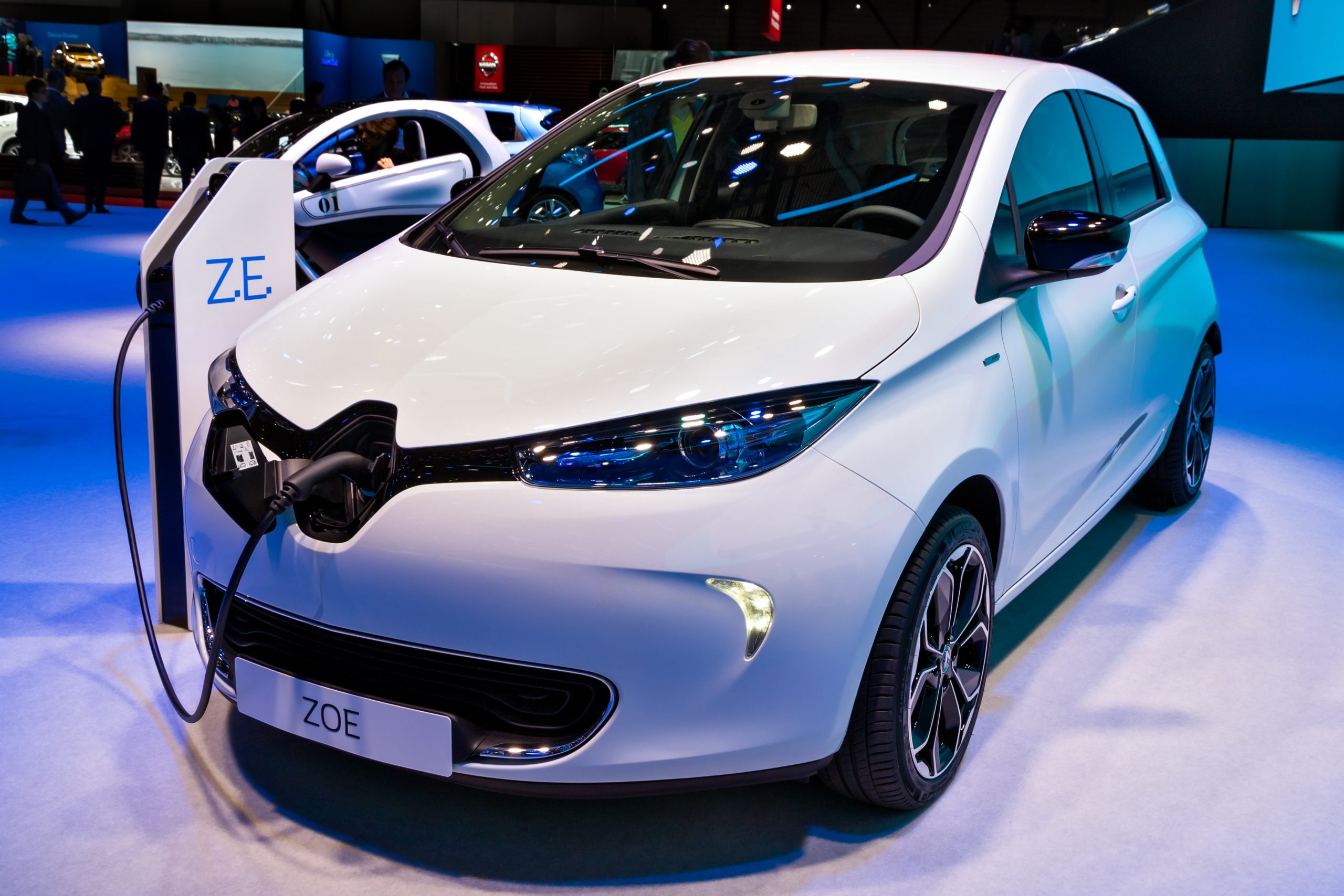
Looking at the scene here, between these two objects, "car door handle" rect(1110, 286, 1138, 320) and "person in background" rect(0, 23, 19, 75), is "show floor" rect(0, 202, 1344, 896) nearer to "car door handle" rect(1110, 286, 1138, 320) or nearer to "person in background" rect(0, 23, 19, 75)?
"car door handle" rect(1110, 286, 1138, 320)

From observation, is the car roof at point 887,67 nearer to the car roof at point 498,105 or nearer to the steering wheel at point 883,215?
the steering wheel at point 883,215

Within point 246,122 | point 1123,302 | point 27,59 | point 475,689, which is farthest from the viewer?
point 27,59

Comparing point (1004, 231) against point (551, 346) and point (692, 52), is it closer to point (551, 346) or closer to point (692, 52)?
point (551, 346)

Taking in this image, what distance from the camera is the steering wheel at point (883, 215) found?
228cm

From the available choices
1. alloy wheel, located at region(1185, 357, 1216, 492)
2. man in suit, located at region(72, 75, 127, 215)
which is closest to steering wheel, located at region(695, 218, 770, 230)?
alloy wheel, located at region(1185, 357, 1216, 492)

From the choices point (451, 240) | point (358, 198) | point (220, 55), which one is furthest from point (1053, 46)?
point (451, 240)

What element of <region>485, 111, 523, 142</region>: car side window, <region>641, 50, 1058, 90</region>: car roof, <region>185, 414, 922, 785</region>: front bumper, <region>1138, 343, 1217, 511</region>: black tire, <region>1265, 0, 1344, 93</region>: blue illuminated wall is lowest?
<region>1138, 343, 1217, 511</region>: black tire

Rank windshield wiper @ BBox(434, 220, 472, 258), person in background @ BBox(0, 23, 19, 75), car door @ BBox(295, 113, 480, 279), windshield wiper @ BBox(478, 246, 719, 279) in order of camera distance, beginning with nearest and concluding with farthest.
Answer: windshield wiper @ BBox(478, 246, 719, 279) < windshield wiper @ BBox(434, 220, 472, 258) < car door @ BBox(295, 113, 480, 279) < person in background @ BBox(0, 23, 19, 75)

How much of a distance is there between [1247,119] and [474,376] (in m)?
17.9

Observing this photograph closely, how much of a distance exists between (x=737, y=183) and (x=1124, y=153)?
4.05ft

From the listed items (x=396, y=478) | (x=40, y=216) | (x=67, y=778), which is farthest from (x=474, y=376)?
(x=40, y=216)

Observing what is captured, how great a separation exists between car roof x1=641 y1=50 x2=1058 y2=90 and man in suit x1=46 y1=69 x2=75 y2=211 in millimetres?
11669

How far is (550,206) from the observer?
2.71 metres

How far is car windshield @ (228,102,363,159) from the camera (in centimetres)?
813
